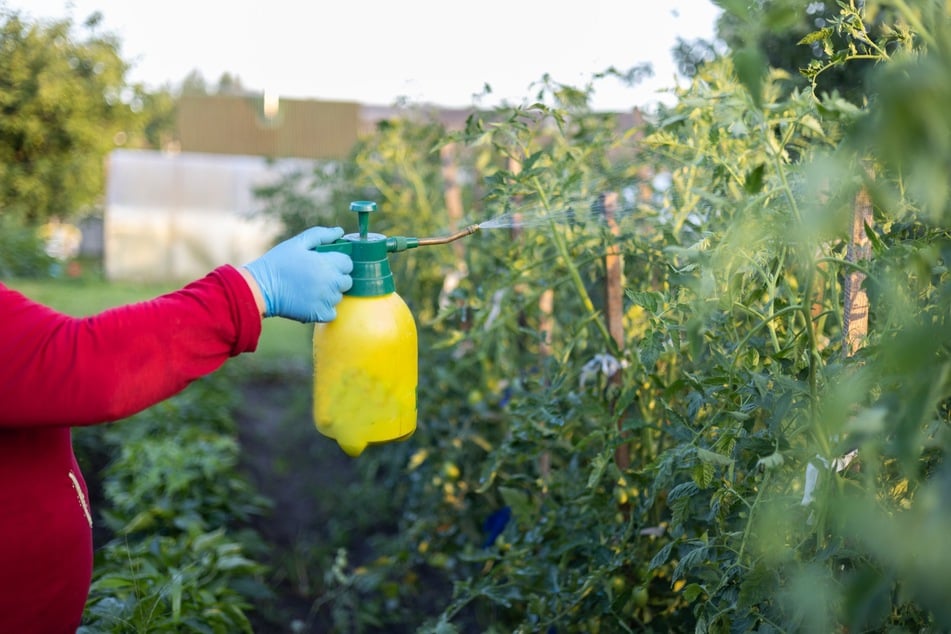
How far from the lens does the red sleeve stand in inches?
50.1

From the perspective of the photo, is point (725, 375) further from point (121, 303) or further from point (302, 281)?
point (121, 303)

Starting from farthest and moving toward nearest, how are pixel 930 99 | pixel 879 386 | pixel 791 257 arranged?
1. pixel 791 257
2. pixel 879 386
3. pixel 930 99

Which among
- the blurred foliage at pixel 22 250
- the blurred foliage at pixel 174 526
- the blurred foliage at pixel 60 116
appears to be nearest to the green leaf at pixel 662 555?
the blurred foliage at pixel 174 526

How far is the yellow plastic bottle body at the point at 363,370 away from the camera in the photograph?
1.46 m

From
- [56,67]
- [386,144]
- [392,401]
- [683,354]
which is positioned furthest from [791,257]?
[56,67]

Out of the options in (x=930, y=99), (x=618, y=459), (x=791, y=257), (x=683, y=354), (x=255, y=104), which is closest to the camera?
(x=930, y=99)

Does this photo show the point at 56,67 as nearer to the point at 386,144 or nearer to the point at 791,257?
the point at 386,144

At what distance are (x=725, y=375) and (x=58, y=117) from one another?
35.7 ft

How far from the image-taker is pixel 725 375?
4.51ft

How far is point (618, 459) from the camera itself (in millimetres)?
1970

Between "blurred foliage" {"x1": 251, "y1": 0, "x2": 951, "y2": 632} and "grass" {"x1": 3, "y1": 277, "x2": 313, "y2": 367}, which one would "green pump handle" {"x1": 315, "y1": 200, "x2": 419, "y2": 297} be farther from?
"grass" {"x1": 3, "y1": 277, "x2": 313, "y2": 367}

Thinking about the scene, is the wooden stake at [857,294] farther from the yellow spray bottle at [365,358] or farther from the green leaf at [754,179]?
the yellow spray bottle at [365,358]

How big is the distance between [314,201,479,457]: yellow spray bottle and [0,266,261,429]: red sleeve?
171 mm

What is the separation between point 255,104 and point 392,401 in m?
16.4
